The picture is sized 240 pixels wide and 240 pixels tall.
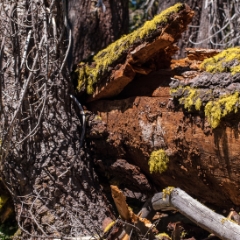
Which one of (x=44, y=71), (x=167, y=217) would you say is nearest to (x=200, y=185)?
(x=167, y=217)

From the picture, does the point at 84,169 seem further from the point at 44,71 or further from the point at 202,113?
the point at 202,113

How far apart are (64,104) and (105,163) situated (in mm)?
671

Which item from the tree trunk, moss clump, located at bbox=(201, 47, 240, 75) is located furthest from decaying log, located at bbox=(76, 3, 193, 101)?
moss clump, located at bbox=(201, 47, 240, 75)

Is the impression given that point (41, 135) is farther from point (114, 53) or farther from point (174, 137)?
point (174, 137)

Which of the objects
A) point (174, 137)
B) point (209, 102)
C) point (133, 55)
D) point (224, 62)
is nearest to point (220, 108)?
point (209, 102)

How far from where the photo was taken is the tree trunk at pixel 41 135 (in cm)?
413

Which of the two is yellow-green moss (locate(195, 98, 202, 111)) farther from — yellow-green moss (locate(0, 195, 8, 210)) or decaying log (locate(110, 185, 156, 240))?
yellow-green moss (locate(0, 195, 8, 210))

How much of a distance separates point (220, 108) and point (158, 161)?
0.84 meters

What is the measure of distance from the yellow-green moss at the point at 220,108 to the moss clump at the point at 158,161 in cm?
61

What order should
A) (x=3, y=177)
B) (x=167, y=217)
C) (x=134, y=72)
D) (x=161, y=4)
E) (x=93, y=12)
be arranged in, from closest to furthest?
(x=134, y=72)
(x=3, y=177)
(x=167, y=217)
(x=93, y=12)
(x=161, y=4)

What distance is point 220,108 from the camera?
3131mm

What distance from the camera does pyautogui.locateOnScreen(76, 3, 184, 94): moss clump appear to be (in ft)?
12.1

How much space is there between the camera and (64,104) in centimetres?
432

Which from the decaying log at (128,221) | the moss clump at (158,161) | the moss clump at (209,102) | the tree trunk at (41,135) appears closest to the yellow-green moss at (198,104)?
the moss clump at (209,102)
